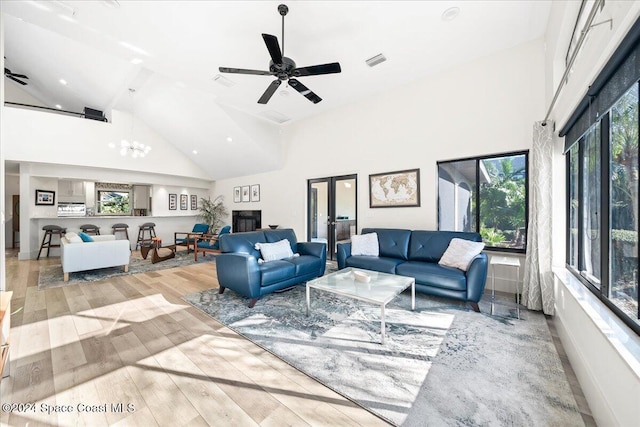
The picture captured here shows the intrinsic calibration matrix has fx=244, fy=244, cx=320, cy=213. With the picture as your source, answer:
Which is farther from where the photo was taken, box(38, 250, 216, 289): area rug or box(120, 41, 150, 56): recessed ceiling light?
box(38, 250, 216, 289): area rug

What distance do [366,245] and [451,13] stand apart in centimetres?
321

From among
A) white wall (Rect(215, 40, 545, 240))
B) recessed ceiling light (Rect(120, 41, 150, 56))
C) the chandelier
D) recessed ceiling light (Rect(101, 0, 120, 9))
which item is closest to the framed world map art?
white wall (Rect(215, 40, 545, 240))

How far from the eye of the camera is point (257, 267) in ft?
10.2

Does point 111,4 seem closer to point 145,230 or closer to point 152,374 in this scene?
point 152,374

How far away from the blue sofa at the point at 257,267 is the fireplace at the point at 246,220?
11.8 ft

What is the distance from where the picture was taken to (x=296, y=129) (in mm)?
6434

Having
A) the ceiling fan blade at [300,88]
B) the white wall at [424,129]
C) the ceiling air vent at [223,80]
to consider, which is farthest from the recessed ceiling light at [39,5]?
the white wall at [424,129]

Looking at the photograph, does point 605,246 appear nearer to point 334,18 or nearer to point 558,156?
point 558,156

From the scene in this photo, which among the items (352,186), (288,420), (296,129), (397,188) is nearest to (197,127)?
(296,129)

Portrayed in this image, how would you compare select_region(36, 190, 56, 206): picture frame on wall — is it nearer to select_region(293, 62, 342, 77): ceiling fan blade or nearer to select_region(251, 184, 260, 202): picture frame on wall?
select_region(251, 184, 260, 202): picture frame on wall

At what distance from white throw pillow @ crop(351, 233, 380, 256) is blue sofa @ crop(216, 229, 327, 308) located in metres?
0.56

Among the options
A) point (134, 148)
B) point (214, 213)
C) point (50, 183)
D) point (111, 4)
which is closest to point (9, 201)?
point (50, 183)

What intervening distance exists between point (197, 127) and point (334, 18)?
16.2 ft

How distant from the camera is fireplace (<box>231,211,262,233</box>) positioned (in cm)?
763
